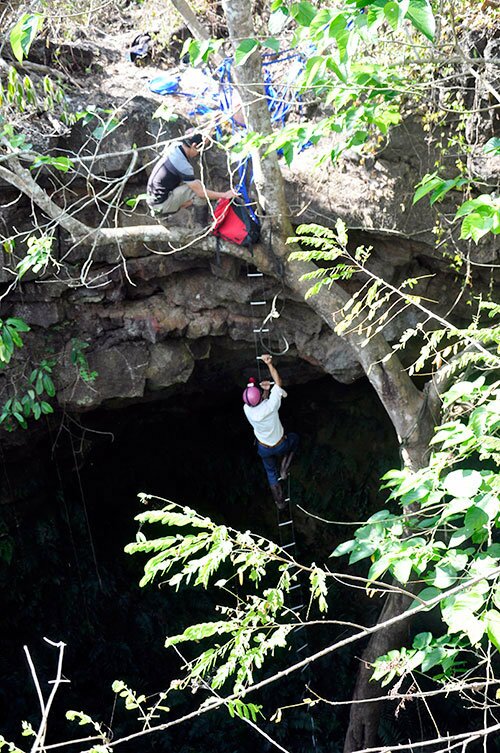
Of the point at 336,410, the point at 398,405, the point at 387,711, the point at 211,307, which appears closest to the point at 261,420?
the point at 211,307

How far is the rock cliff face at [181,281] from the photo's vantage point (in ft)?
18.0

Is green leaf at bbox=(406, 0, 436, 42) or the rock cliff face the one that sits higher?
green leaf at bbox=(406, 0, 436, 42)

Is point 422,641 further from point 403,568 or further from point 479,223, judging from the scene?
point 479,223

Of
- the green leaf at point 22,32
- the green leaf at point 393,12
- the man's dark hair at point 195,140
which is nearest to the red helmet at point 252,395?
the man's dark hair at point 195,140

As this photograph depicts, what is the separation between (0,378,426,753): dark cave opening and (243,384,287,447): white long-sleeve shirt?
1348 millimetres

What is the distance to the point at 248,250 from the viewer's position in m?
5.05

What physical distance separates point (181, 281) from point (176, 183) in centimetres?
115

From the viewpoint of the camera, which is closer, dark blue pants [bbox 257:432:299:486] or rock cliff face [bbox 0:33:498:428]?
rock cliff face [bbox 0:33:498:428]

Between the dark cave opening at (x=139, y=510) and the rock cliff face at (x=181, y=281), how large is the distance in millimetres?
1124

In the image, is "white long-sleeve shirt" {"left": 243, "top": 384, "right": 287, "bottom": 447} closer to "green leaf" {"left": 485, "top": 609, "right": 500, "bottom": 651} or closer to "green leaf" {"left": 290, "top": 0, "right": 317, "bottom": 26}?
"green leaf" {"left": 290, "top": 0, "right": 317, "bottom": 26}

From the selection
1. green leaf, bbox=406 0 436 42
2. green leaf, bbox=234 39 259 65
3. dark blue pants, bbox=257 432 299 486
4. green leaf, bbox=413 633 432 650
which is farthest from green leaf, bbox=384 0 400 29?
dark blue pants, bbox=257 432 299 486

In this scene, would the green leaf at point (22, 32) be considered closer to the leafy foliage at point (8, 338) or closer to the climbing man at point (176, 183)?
the climbing man at point (176, 183)

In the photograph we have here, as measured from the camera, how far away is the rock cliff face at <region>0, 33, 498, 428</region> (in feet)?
18.0

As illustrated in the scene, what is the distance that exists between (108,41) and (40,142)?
5.05 feet
